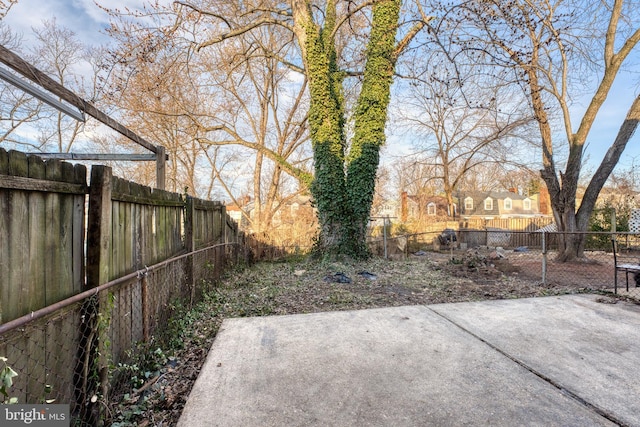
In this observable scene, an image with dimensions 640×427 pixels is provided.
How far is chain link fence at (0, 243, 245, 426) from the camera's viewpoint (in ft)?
4.81

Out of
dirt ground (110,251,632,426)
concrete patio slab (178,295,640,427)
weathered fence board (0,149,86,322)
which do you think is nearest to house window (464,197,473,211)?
dirt ground (110,251,632,426)

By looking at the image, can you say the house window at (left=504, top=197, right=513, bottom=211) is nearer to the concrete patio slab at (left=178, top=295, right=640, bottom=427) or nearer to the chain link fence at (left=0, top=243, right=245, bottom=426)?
the concrete patio slab at (left=178, top=295, right=640, bottom=427)

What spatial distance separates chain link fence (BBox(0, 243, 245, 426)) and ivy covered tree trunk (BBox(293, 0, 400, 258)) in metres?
5.49

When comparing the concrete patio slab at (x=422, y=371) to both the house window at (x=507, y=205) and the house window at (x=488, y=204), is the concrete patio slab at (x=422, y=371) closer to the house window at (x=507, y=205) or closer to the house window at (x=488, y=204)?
the house window at (x=488, y=204)

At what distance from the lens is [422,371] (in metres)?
2.43

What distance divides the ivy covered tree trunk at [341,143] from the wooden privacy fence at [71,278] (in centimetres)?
542

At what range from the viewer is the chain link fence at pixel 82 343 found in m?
1.46

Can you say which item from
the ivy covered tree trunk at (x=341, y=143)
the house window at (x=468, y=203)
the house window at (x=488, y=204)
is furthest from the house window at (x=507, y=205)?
the ivy covered tree trunk at (x=341, y=143)

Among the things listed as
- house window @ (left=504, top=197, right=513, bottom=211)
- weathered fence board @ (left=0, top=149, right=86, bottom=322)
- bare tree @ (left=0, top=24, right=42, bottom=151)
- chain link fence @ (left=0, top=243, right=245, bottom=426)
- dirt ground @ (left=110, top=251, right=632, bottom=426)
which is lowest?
dirt ground @ (left=110, top=251, right=632, bottom=426)

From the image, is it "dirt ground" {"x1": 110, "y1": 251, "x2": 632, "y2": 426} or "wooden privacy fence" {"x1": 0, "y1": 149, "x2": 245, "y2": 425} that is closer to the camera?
"wooden privacy fence" {"x1": 0, "y1": 149, "x2": 245, "y2": 425}

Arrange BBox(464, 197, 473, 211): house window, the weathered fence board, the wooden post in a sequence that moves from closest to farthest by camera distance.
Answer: the weathered fence board
the wooden post
BBox(464, 197, 473, 211): house window

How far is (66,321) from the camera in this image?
68.3 inches

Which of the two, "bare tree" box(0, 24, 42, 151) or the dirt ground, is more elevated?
"bare tree" box(0, 24, 42, 151)

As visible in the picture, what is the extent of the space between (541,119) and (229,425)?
1067 centimetres
